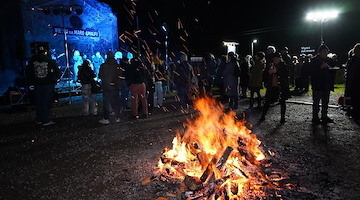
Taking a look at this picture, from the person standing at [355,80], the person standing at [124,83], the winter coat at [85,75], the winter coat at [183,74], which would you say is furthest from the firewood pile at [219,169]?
the winter coat at [85,75]

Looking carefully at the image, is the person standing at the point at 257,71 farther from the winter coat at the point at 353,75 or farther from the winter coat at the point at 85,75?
the winter coat at the point at 85,75

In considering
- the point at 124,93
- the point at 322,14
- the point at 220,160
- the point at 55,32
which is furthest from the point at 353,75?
the point at 55,32

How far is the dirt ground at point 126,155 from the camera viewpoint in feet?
13.1

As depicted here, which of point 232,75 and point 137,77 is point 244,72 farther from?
point 137,77

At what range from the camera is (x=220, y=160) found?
13.1 ft

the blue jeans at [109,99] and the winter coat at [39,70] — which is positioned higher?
the winter coat at [39,70]

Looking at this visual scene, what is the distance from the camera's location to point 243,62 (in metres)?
11.3

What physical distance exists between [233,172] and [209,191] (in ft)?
2.09

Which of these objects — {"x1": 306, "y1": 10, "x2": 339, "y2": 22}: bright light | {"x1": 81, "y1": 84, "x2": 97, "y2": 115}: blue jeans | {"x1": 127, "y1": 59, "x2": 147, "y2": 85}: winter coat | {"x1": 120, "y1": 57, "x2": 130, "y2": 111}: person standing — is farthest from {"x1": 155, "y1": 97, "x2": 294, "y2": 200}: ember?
{"x1": 306, "y1": 10, "x2": 339, "y2": 22}: bright light

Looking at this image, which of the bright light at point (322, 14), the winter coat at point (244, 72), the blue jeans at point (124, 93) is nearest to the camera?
the blue jeans at point (124, 93)

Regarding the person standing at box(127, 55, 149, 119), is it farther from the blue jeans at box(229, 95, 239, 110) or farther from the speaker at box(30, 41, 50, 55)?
the blue jeans at box(229, 95, 239, 110)

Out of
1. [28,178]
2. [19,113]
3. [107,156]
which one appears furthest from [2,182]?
[19,113]

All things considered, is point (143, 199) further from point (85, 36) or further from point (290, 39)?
point (290, 39)

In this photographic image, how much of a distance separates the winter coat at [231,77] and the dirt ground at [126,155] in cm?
115
